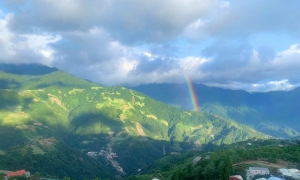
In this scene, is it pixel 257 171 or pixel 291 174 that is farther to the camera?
pixel 257 171

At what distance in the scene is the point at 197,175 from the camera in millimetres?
74062

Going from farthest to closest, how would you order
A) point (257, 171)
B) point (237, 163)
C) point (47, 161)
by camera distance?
point (47, 161), point (237, 163), point (257, 171)

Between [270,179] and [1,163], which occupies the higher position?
[1,163]

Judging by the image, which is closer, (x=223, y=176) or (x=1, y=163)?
(x=223, y=176)

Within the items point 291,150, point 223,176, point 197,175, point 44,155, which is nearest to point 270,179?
point 223,176

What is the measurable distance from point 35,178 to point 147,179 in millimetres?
42994

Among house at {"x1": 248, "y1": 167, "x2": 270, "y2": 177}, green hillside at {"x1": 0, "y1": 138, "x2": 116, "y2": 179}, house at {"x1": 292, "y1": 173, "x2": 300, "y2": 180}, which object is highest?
green hillside at {"x1": 0, "y1": 138, "x2": 116, "y2": 179}

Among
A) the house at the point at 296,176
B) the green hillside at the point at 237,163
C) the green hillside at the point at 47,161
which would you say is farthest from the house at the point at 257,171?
the green hillside at the point at 47,161

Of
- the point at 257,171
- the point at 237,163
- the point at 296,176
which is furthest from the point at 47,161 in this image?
the point at 296,176

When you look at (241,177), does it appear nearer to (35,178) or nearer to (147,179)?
(147,179)

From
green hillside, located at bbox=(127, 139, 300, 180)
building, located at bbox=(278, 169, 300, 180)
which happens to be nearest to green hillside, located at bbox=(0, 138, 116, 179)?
green hillside, located at bbox=(127, 139, 300, 180)

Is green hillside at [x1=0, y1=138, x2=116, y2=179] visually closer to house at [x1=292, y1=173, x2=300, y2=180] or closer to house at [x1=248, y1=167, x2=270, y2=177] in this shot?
house at [x1=248, y1=167, x2=270, y2=177]

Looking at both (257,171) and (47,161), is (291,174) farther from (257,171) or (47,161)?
(47,161)

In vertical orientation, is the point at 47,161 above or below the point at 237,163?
above
